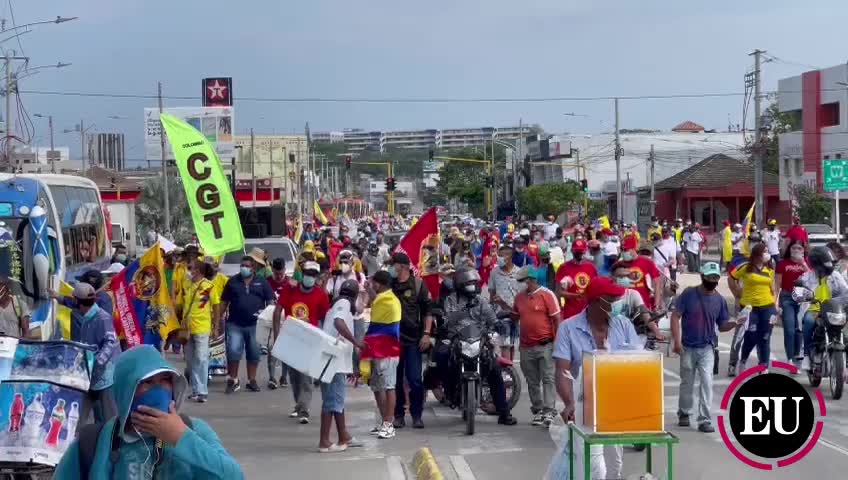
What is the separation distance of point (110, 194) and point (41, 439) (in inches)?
2188

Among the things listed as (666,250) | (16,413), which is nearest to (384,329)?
(16,413)

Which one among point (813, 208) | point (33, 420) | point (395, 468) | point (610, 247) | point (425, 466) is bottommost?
point (395, 468)

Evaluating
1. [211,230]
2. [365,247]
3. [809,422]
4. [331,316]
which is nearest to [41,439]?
[331,316]

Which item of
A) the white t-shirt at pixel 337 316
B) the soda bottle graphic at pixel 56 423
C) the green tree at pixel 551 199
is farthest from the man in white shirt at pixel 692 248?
the green tree at pixel 551 199

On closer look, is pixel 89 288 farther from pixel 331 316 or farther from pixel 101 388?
pixel 331 316

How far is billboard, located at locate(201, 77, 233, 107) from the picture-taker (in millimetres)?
73812

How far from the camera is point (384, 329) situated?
486 inches

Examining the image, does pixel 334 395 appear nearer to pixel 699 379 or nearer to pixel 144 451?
pixel 699 379

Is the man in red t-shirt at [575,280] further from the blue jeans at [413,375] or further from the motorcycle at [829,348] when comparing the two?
the blue jeans at [413,375]

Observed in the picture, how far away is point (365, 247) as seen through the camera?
3519cm

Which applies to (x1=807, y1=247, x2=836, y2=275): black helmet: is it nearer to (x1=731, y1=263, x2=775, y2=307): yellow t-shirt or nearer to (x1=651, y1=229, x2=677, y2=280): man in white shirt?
(x1=731, y1=263, x2=775, y2=307): yellow t-shirt

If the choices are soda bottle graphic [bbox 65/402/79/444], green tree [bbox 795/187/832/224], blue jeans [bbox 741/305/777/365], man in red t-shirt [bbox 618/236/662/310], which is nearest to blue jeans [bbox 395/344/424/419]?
man in red t-shirt [bbox 618/236/662/310]

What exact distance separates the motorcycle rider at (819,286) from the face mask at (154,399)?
36.7ft

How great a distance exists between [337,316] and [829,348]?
219 inches
